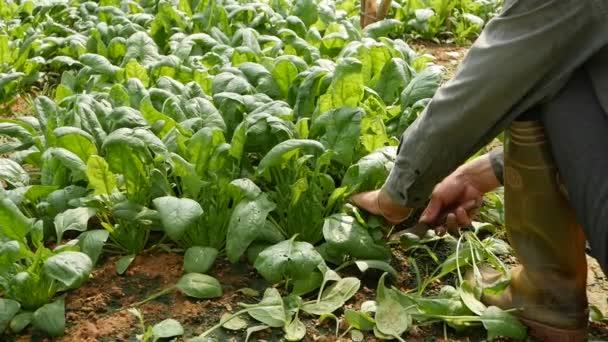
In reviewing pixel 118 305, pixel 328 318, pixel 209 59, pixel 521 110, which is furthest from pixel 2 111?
pixel 521 110

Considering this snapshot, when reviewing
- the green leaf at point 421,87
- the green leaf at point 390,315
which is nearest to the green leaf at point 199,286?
the green leaf at point 390,315

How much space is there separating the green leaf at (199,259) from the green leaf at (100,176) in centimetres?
31

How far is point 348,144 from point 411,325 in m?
0.67

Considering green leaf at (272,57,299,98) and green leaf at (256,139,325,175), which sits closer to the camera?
green leaf at (256,139,325,175)

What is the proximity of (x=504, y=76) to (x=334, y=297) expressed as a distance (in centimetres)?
81

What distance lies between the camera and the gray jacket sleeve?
1832mm

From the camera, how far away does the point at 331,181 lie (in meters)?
2.64

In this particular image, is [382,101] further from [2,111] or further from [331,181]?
[2,111]

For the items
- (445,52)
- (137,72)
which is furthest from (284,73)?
(445,52)

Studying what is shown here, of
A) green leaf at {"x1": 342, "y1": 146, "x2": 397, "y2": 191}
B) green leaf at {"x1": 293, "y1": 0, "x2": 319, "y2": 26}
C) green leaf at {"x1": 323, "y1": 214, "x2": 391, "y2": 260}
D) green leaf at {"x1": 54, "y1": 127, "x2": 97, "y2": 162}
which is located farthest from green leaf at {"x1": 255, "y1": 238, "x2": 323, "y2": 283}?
green leaf at {"x1": 293, "y1": 0, "x2": 319, "y2": 26}

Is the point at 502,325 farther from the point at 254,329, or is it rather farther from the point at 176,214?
the point at 176,214

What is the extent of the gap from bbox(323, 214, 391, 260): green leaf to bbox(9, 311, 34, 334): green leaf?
845 mm

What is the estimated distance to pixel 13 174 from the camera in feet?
8.62

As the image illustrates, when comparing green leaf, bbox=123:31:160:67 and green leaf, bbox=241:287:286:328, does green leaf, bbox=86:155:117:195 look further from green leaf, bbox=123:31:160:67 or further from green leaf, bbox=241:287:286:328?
green leaf, bbox=123:31:160:67
